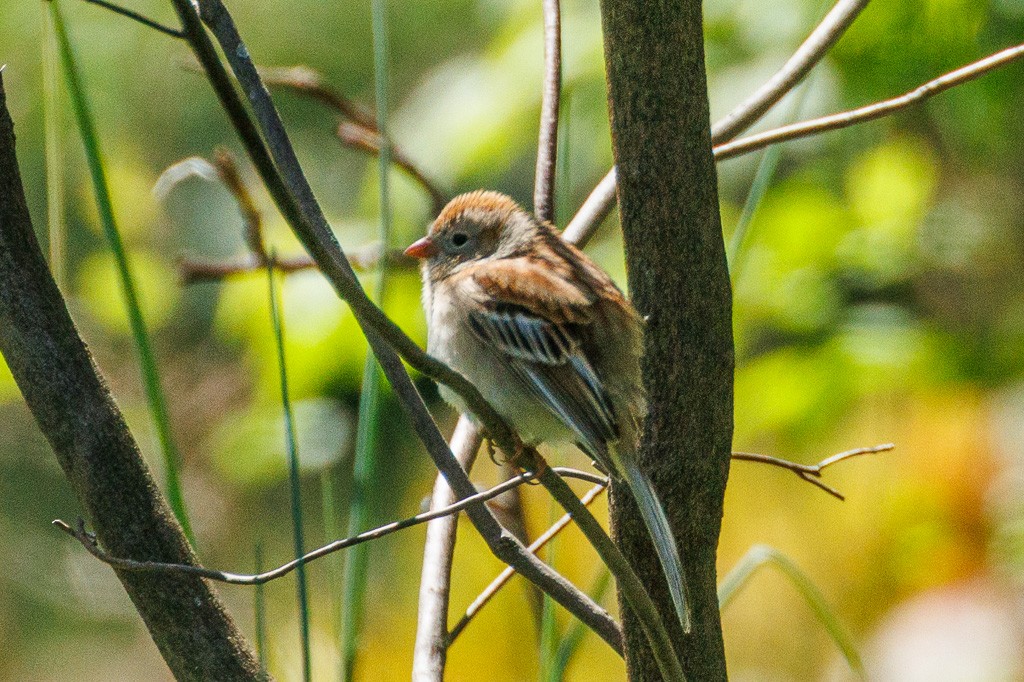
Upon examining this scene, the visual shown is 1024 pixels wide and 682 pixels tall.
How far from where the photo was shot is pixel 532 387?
6.87 ft

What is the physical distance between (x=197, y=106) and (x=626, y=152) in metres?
4.91

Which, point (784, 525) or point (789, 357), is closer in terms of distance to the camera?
point (789, 357)

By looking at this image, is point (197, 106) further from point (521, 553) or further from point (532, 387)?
point (521, 553)

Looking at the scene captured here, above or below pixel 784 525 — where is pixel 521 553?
below

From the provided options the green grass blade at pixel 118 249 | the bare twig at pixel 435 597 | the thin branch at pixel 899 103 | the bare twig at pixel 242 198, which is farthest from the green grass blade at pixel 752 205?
the bare twig at pixel 242 198

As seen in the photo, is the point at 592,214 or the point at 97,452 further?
the point at 592,214

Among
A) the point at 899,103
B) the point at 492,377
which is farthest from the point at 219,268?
the point at 899,103

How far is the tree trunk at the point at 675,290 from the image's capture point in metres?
1.59

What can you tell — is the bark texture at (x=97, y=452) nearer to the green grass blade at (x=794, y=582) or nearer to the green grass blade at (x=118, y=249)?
the green grass blade at (x=118, y=249)

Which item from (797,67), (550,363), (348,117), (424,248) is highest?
(348,117)

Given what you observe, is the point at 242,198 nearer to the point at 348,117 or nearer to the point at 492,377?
the point at 348,117

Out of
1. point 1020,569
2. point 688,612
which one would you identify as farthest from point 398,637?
point 688,612

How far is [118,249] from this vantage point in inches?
59.2

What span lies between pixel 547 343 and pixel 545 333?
23 millimetres
